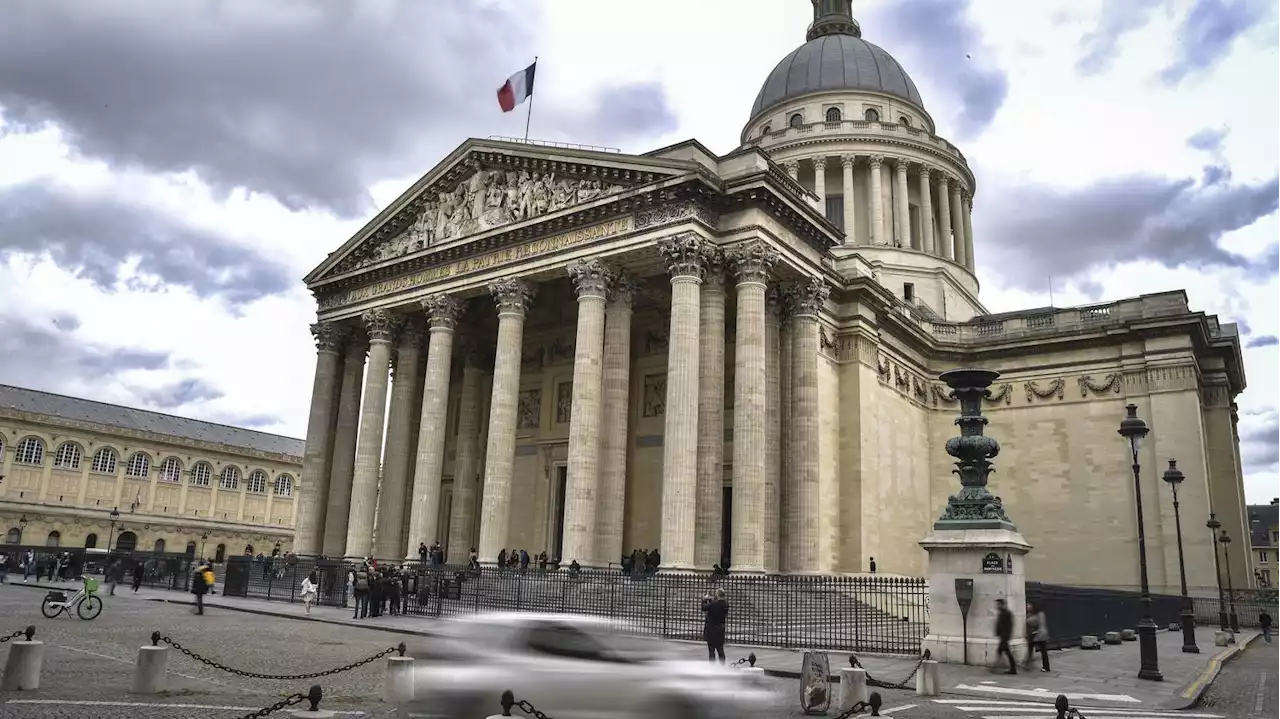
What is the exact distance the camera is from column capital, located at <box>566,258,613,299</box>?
2983cm

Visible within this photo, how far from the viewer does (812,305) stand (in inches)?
1260

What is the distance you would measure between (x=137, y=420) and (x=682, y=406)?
68.7 m

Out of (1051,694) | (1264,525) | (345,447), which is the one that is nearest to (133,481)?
(345,447)

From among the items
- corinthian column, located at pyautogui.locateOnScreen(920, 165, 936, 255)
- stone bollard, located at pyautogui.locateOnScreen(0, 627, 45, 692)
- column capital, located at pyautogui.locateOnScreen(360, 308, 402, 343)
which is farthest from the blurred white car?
corinthian column, located at pyautogui.locateOnScreen(920, 165, 936, 255)

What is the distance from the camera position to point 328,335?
39.8 m

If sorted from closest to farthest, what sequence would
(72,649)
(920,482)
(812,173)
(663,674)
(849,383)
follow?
(663,674), (72,649), (849,383), (920,482), (812,173)

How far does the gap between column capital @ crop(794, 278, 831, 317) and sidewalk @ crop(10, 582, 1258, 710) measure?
13.9 meters

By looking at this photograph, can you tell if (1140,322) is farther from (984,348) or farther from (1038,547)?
(1038,547)

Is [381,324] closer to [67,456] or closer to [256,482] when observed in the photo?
[67,456]

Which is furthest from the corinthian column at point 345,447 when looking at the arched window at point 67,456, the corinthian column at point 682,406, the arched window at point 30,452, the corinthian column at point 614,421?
the arched window at point 67,456

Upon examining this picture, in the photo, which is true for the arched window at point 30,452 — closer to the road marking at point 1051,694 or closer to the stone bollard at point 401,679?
the stone bollard at point 401,679

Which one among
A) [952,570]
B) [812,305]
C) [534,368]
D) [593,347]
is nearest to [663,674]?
[952,570]

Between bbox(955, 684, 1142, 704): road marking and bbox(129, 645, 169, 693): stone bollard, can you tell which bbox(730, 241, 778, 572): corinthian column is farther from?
bbox(129, 645, 169, 693): stone bollard

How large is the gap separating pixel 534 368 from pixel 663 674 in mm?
32613
